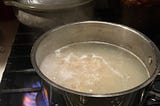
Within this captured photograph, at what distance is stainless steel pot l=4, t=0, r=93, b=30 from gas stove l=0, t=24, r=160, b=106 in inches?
2.7

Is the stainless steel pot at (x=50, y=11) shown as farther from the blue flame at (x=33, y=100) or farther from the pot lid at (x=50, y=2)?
the blue flame at (x=33, y=100)

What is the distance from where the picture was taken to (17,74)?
0.80 m

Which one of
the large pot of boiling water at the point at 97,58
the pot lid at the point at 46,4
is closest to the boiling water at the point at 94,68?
the large pot of boiling water at the point at 97,58

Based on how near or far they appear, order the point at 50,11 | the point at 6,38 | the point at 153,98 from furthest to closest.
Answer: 1. the point at 6,38
2. the point at 50,11
3. the point at 153,98

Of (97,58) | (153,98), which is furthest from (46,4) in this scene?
(153,98)

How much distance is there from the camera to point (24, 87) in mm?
766

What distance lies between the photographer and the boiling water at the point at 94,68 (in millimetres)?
676

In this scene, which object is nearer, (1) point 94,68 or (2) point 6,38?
(1) point 94,68

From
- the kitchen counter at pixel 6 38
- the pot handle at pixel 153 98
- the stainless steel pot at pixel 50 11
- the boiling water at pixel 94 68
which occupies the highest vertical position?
the stainless steel pot at pixel 50 11

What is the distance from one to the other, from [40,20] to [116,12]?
278 millimetres

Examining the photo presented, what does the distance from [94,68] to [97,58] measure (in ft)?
0.16

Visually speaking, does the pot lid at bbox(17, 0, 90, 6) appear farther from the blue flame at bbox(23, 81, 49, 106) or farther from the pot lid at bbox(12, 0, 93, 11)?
the blue flame at bbox(23, 81, 49, 106)

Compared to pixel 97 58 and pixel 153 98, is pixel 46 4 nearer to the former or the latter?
pixel 97 58

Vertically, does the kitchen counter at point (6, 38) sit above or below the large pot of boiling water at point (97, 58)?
below
